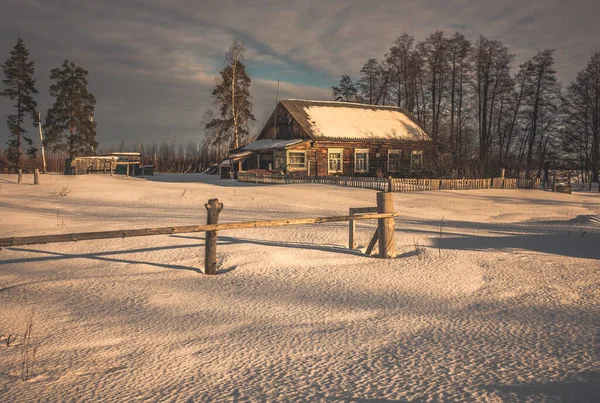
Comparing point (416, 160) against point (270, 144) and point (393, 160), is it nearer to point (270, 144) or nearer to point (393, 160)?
point (393, 160)

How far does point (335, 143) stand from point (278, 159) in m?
4.49

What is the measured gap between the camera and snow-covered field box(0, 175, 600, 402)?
3.39m

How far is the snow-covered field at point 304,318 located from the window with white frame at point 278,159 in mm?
23107

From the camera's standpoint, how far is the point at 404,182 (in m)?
23.8

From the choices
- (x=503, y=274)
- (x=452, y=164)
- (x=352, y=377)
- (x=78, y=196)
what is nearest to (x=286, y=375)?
(x=352, y=377)

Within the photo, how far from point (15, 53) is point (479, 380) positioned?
5237 cm

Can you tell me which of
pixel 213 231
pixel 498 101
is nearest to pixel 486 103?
pixel 498 101

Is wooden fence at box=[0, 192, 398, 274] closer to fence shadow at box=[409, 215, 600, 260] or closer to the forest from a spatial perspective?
fence shadow at box=[409, 215, 600, 260]

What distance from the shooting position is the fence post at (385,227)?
783 cm

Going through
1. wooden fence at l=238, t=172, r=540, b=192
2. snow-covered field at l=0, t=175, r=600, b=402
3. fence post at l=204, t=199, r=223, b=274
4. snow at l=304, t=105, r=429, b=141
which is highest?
snow at l=304, t=105, r=429, b=141

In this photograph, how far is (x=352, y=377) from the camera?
3.50 meters

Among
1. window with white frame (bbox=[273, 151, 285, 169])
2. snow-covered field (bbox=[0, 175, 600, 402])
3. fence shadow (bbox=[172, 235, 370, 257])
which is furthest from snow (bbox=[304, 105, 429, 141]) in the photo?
snow-covered field (bbox=[0, 175, 600, 402])

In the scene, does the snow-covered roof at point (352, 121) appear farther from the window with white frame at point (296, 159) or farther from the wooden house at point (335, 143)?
the window with white frame at point (296, 159)

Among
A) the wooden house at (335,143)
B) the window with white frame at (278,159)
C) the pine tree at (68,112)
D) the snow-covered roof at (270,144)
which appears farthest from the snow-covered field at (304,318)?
the pine tree at (68,112)
